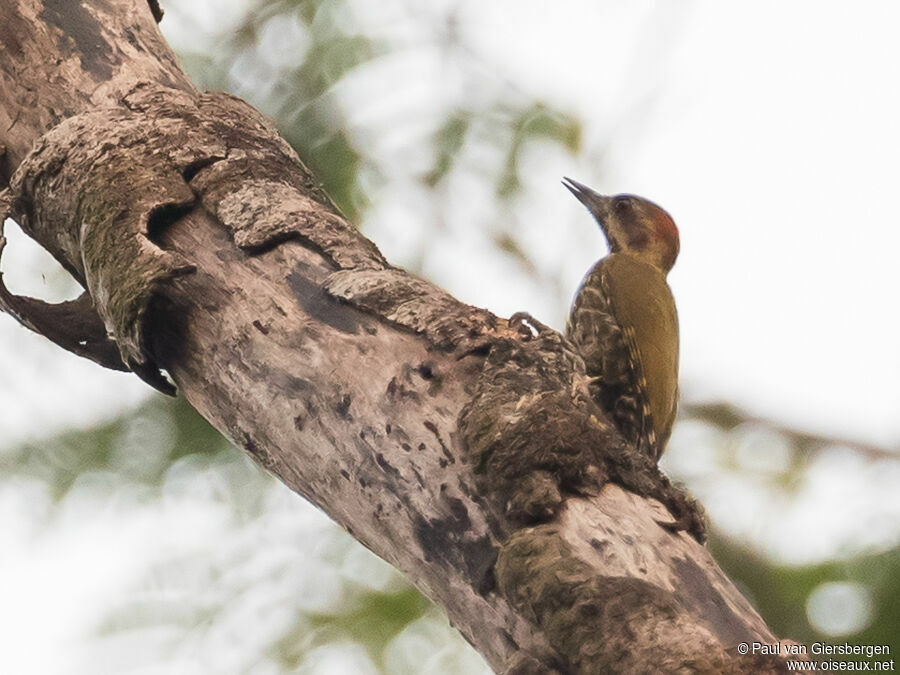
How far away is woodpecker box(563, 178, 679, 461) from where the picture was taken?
4070 millimetres

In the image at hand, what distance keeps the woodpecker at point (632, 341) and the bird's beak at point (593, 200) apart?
0.31 metres

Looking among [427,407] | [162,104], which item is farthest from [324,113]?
[427,407]

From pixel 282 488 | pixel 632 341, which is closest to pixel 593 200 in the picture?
pixel 632 341

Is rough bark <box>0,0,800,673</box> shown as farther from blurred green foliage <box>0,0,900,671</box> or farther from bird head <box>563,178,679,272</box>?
bird head <box>563,178,679,272</box>

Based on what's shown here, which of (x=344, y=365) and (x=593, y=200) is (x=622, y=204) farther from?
(x=344, y=365)

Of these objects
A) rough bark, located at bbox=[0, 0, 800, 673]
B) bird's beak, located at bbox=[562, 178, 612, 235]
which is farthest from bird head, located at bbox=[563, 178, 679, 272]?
rough bark, located at bbox=[0, 0, 800, 673]

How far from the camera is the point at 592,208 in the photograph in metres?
5.69

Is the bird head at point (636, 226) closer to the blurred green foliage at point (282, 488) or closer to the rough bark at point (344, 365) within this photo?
the blurred green foliage at point (282, 488)

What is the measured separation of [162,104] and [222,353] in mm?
910

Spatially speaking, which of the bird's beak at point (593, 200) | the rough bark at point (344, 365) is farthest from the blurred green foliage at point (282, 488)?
the rough bark at point (344, 365)

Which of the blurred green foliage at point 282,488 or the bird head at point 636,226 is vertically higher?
the bird head at point 636,226

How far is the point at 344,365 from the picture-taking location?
2.02 meters

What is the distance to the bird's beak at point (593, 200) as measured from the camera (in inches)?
220

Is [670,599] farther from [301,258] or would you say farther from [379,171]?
[379,171]
